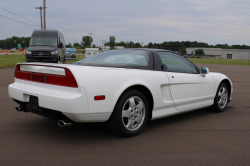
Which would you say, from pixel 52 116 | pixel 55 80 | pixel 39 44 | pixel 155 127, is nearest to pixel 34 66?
Result: pixel 55 80

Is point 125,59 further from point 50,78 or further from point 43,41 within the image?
point 43,41

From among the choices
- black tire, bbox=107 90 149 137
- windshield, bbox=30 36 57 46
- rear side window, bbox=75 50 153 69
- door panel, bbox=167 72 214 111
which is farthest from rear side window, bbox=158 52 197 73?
windshield, bbox=30 36 57 46

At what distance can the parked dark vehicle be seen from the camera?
52.9 ft

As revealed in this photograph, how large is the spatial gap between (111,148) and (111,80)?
0.88 metres

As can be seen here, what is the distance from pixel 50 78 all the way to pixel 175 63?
2323 millimetres

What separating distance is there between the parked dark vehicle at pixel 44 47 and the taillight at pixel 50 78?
41.9 ft

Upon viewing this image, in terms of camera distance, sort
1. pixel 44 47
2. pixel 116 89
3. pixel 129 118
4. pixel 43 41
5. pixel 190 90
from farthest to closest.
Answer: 1. pixel 43 41
2. pixel 44 47
3. pixel 190 90
4. pixel 129 118
5. pixel 116 89

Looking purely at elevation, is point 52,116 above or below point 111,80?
below

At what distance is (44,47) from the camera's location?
647 inches

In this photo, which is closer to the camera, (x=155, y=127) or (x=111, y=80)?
(x=111, y=80)

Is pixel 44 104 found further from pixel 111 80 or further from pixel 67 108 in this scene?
pixel 111 80

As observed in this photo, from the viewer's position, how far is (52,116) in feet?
10.9

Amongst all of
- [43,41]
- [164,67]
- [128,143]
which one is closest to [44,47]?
[43,41]

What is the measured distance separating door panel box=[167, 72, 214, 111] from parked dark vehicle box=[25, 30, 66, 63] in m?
12.9
